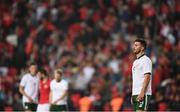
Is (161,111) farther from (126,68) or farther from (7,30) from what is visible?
(7,30)

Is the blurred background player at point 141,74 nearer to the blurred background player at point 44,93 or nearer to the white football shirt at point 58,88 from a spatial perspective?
the blurred background player at point 44,93

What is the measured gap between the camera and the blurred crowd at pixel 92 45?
66.8 ft

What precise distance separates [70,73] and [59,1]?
431 cm

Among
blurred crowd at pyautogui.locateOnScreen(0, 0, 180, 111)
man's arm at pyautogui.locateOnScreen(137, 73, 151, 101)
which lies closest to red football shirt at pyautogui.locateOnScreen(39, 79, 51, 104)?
blurred crowd at pyautogui.locateOnScreen(0, 0, 180, 111)

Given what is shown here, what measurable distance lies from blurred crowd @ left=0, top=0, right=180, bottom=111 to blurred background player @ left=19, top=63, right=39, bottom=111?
3.12 meters

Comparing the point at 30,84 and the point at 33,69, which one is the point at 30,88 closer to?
the point at 30,84

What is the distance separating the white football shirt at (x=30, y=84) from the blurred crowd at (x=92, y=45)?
3166 millimetres

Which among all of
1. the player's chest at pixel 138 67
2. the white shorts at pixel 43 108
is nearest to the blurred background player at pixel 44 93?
the white shorts at pixel 43 108

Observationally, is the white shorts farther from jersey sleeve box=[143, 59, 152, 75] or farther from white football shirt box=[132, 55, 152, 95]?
jersey sleeve box=[143, 59, 152, 75]

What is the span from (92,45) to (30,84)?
658 centimetres

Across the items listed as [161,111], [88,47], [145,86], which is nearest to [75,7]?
[88,47]

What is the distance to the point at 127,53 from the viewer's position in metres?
22.6

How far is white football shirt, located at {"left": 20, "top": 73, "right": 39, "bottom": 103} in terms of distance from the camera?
16.7m

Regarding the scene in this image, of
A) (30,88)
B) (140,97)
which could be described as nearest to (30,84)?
(30,88)
